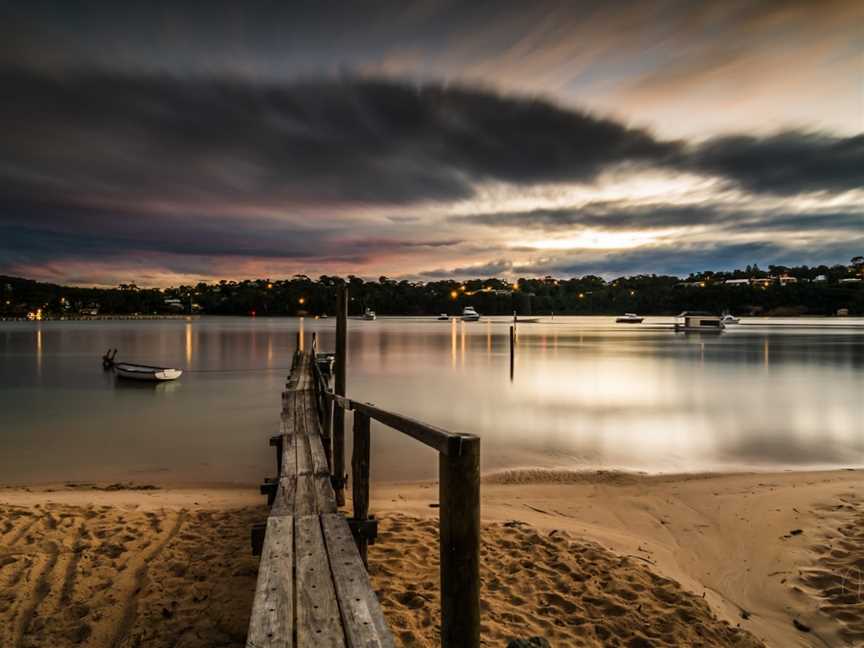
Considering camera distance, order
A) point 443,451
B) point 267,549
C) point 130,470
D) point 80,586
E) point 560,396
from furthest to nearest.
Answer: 1. point 560,396
2. point 130,470
3. point 80,586
4. point 267,549
5. point 443,451

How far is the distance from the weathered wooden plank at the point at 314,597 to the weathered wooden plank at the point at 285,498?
2.04 feet

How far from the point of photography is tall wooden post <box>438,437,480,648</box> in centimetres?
314

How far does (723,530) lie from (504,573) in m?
4.06

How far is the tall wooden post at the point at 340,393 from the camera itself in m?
9.09

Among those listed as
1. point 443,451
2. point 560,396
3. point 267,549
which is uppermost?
point 443,451

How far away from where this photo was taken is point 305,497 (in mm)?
6293

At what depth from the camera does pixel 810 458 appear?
14.3m

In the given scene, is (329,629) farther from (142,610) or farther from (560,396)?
(560,396)

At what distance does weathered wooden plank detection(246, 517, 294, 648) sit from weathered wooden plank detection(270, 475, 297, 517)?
56 cm

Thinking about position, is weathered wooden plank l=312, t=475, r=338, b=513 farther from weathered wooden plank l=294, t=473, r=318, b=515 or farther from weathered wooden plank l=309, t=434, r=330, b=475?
weathered wooden plank l=309, t=434, r=330, b=475

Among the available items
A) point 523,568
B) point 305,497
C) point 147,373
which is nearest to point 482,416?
point 523,568

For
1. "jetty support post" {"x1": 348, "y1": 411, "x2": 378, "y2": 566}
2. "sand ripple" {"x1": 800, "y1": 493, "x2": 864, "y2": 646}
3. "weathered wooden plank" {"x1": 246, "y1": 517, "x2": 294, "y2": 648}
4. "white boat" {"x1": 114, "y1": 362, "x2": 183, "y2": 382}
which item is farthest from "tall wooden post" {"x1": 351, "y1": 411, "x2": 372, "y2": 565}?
"white boat" {"x1": 114, "y1": 362, "x2": 183, "y2": 382}

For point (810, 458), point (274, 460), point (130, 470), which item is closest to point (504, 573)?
point (274, 460)

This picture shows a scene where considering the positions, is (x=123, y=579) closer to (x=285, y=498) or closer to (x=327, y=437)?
(x=285, y=498)
